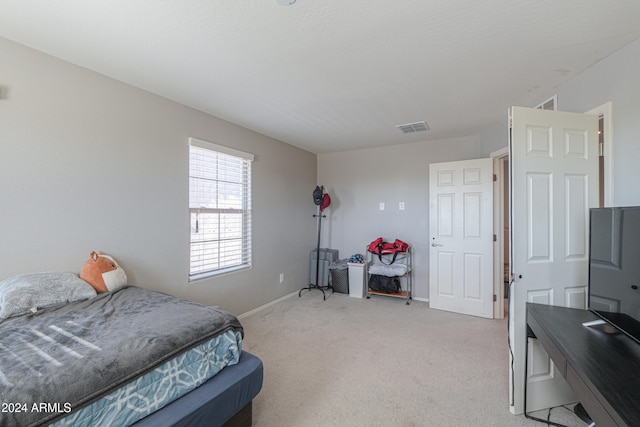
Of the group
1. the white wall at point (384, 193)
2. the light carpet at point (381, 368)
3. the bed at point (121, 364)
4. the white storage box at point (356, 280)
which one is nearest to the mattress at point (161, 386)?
the bed at point (121, 364)

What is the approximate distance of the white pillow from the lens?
1533 mm

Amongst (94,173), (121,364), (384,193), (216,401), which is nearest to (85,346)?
(121,364)

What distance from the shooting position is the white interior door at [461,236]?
139 inches

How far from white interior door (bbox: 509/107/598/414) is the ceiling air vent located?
1.68 meters

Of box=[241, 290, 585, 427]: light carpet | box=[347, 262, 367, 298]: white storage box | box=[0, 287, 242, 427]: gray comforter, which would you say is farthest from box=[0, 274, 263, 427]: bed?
box=[347, 262, 367, 298]: white storage box

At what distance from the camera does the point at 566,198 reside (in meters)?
1.83

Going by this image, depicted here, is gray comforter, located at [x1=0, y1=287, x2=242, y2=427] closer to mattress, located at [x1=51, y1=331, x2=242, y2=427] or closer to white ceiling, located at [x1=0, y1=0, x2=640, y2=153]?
mattress, located at [x1=51, y1=331, x2=242, y2=427]

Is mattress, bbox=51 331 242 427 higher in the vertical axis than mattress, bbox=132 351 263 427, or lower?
higher

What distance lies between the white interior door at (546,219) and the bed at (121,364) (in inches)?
70.8

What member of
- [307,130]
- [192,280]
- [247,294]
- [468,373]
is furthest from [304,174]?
[468,373]

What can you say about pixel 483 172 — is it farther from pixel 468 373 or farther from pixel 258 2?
pixel 258 2

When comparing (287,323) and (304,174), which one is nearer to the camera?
(287,323)

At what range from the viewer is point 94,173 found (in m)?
2.16

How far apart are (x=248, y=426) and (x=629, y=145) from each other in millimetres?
2938
